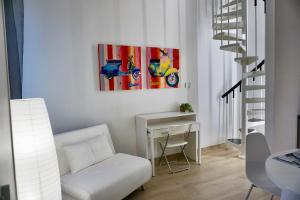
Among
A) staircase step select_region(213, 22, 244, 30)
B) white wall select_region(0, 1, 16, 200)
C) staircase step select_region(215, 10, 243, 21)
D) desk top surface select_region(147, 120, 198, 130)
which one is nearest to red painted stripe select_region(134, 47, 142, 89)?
desk top surface select_region(147, 120, 198, 130)

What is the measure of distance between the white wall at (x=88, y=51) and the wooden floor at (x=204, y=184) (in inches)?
33.9

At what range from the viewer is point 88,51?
Result: 3131 mm

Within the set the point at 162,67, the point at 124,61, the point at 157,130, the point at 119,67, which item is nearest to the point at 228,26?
the point at 162,67

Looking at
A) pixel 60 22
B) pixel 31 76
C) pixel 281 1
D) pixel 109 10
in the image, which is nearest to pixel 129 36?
pixel 109 10

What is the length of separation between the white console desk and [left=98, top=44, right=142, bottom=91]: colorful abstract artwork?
587mm

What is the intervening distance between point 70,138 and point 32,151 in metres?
1.47

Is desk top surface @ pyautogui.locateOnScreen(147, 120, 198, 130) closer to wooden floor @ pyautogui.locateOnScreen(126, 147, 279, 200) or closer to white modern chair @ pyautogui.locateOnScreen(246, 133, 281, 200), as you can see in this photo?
wooden floor @ pyautogui.locateOnScreen(126, 147, 279, 200)

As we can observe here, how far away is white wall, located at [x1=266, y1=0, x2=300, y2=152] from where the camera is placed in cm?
267

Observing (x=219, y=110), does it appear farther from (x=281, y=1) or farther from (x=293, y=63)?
(x=281, y=1)

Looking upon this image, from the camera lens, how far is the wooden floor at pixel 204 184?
2629 mm

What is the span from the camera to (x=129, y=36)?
3453 millimetres

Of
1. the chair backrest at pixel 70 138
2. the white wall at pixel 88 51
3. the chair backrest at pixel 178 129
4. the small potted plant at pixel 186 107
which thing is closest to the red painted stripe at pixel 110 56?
the white wall at pixel 88 51

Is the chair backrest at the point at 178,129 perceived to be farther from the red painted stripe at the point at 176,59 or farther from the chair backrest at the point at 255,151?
the chair backrest at the point at 255,151

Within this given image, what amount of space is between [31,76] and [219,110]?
3425 mm
